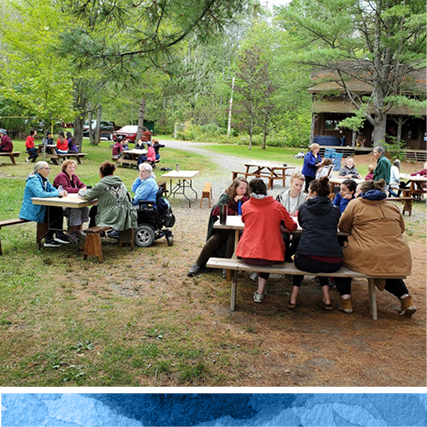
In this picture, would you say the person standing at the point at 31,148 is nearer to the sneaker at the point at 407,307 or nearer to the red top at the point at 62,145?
the red top at the point at 62,145

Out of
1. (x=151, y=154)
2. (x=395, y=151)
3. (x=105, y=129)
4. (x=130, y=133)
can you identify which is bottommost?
(x=151, y=154)

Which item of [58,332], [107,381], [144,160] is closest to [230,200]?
[58,332]

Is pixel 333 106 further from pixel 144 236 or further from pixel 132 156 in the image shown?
pixel 144 236

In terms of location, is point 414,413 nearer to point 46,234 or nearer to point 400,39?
point 46,234

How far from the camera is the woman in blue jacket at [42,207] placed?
5258mm

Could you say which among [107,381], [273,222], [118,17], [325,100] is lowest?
[107,381]

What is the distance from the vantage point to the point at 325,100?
2577 centimetres

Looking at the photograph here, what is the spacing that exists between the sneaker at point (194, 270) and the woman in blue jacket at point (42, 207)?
1.74m

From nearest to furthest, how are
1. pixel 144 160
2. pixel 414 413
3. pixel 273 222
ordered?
pixel 414 413, pixel 273 222, pixel 144 160

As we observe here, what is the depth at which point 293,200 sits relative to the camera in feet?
16.2

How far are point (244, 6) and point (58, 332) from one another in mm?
3187

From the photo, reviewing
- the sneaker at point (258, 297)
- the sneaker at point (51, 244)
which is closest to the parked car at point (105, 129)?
the sneaker at point (51, 244)

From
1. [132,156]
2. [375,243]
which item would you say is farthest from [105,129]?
[375,243]

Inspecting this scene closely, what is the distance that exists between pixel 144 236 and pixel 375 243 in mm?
3073
